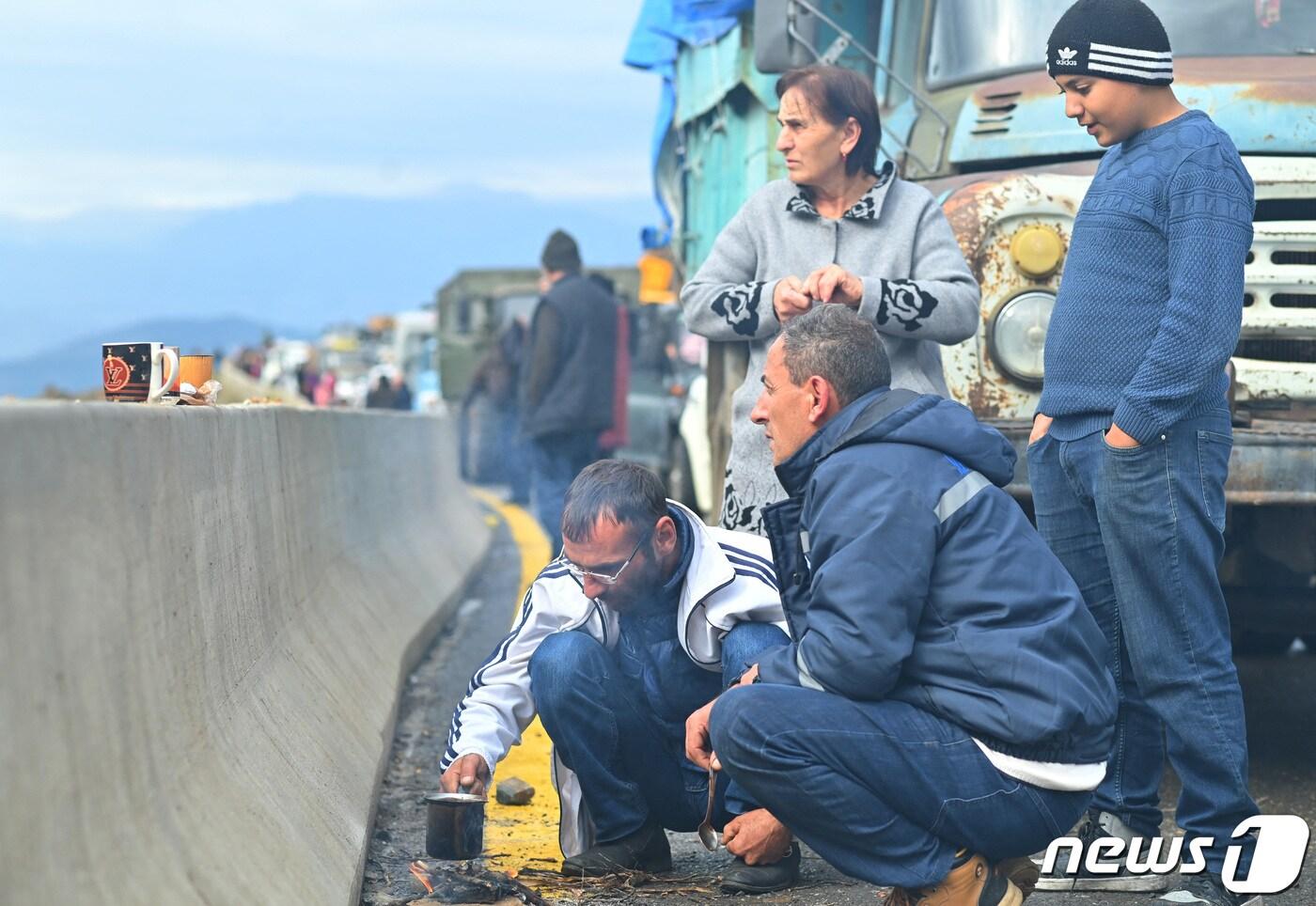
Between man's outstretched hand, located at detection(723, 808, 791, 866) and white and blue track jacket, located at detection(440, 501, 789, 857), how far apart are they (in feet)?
1.19

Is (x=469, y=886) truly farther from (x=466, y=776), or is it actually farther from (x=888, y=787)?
(x=888, y=787)

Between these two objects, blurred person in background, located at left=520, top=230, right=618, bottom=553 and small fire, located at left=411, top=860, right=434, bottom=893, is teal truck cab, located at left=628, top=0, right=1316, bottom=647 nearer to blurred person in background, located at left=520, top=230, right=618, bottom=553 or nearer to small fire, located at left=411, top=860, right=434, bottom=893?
small fire, located at left=411, top=860, right=434, bottom=893

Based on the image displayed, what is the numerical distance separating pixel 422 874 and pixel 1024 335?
2.56 m

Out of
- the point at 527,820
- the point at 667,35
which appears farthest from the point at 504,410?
the point at 527,820

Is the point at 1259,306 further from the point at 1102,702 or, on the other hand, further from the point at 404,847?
the point at 404,847

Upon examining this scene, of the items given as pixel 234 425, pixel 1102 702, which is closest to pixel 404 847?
pixel 234 425

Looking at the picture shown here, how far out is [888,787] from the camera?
3.54 meters

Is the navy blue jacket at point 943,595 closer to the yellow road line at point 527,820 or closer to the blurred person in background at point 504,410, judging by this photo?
the yellow road line at point 527,820

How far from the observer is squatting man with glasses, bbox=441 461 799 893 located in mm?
4160

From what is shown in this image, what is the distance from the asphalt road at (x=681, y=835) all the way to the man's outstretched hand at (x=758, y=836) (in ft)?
0.34

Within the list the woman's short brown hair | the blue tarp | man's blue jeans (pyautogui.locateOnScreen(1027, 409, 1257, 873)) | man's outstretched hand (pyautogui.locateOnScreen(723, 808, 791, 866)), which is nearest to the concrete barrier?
man's outstretched hand (pyautogui.locateOnScreen(723, 808, 791, 866))

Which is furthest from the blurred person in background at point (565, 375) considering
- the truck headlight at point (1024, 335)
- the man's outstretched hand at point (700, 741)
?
the man's outstretched hand at point (700, 741)

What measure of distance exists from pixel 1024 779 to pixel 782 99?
220 centimetres

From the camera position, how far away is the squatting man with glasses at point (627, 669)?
4.16 m
